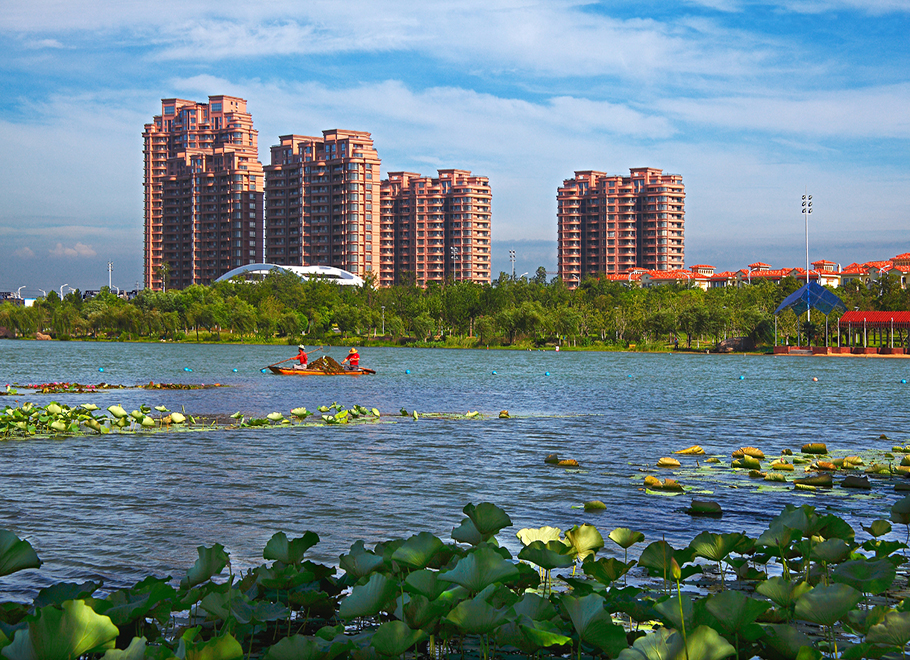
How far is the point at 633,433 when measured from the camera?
22.3 meters

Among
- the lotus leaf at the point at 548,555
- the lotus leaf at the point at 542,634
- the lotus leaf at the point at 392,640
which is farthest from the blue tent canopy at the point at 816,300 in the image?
the lotus leaf at the point at 392,640

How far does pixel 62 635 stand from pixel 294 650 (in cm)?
116

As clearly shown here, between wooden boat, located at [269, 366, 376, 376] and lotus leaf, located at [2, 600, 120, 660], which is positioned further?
wooden boat, located at [269, 366, 376, 376]

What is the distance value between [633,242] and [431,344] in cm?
8565

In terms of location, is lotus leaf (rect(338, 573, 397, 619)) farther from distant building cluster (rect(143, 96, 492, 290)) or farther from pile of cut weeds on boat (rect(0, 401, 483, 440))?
distant building cluster (rect(143, 96, 492, 290))

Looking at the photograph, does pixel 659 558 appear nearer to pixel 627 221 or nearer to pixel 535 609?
pixel 535 609

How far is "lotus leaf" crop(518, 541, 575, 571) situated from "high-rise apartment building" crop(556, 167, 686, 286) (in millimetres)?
184839

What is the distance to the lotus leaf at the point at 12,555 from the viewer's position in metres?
5.19

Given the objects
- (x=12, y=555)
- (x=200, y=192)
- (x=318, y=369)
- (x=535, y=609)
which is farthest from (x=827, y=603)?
(x=200, y=192)

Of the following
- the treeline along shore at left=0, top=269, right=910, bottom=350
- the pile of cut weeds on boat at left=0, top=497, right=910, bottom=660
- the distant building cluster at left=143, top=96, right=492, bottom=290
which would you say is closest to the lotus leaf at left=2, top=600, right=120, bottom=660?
the pile of cut weeds on boat at left=0, top=497, right=910, bottom=660

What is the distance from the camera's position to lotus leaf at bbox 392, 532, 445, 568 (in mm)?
5762

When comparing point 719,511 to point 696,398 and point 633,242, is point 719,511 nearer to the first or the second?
point 696,398

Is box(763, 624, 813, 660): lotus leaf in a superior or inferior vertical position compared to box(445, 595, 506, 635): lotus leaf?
inferior

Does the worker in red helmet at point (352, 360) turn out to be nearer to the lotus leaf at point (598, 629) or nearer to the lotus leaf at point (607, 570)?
the lotus leaf at point (607, 570)
